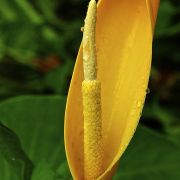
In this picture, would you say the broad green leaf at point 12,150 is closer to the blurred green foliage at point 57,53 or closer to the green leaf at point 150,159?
the green leaf at point 150,159

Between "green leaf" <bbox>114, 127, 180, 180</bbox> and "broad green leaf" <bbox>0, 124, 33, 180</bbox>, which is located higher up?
"broad green leaf" <bbox>0, 124, 33, 180</bbox>

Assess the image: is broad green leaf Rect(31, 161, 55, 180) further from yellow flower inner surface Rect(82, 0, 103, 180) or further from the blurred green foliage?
the blurred green foliage

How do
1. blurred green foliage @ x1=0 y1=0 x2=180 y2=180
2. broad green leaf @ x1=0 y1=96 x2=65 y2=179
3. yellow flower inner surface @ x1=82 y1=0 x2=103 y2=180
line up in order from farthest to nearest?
blurred green foliage @ x1=0 y1=0 x2=180 y2=180
broad green leaf @ x1=0 y1=96 x2=65 y2=179
yellow flower inner surface @ x1=82 y1=0 x2=103 y2=180

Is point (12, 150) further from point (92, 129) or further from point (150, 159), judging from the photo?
point (150, 159)

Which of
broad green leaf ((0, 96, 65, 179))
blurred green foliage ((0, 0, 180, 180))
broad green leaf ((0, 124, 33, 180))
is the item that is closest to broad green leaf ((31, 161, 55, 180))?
broad green leaf ((0, 124, 33, 180))

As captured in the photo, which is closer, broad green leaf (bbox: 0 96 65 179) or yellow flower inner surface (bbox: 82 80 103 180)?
yellow flower inner surface (bbox: 82 80 103 180)

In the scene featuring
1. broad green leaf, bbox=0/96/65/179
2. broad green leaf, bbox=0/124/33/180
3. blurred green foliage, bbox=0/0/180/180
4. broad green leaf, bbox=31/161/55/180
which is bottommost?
blurred green foliage, bbox=0/0/180/180

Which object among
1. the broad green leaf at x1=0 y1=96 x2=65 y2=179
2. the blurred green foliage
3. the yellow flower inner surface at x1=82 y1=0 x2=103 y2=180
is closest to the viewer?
the yellow flower inner surface at x1=82 y1=0 x2=103 y2=180
